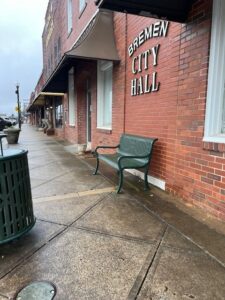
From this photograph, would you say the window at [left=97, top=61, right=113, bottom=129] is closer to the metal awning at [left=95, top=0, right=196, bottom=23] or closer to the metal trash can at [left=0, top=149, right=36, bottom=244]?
the metal awning at [left=95, top=0, right=196, bottom=23]

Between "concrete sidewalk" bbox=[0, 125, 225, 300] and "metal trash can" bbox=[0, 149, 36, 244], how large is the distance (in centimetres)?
23

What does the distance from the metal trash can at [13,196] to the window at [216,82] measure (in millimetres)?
2411

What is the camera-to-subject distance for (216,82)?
327cm

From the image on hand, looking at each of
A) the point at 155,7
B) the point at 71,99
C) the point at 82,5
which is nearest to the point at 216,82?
the point at 155,7

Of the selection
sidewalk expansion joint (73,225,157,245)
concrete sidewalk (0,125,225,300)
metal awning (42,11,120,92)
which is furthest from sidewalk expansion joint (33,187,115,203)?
metal awning (42,11,120,92)

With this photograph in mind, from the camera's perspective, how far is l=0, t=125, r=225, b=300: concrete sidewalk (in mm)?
2021

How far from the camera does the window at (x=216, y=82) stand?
3.18m

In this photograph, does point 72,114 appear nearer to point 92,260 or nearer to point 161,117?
point 161,117

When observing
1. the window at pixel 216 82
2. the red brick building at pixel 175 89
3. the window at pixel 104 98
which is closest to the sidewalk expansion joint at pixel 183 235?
the red brick building at pixel 175 89

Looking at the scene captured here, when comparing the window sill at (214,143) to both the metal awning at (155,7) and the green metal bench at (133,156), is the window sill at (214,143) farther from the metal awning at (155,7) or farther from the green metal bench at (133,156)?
the metal awning at (155,7)

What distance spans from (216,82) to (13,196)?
9.32 feet

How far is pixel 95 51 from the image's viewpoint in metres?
5.96

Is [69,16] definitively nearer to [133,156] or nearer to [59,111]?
[59,111]

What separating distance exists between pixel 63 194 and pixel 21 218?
1760mm
